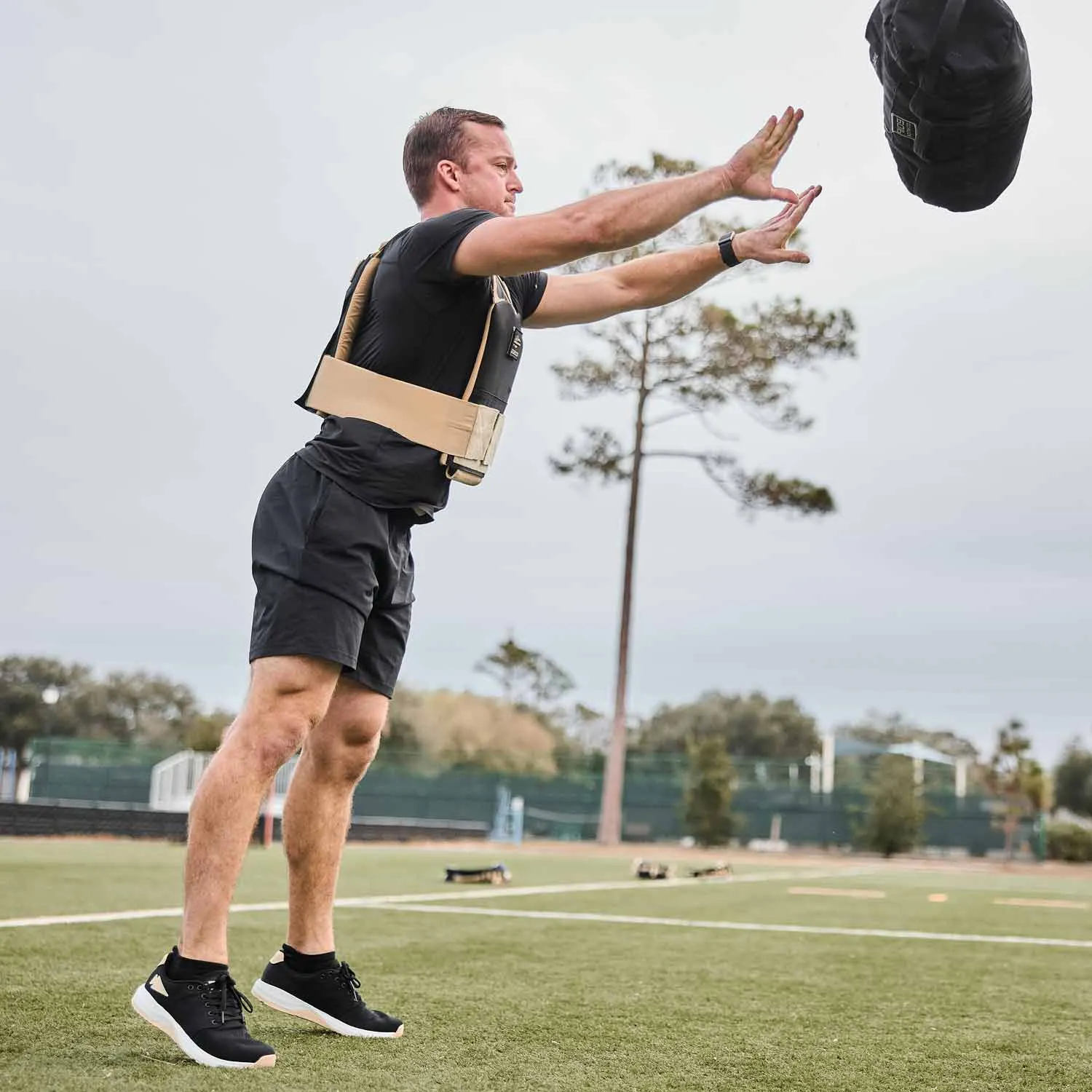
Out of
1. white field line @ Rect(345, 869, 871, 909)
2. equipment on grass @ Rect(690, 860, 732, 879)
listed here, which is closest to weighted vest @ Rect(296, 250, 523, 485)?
white field line @ Rect(345, 869, 871, 909)

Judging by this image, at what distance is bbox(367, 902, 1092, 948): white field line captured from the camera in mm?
5508

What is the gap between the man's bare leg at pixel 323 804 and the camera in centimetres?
283

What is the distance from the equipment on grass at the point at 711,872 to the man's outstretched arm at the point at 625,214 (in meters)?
8.76

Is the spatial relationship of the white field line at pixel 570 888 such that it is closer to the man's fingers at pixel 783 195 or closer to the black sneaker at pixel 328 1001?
the black sneaker at pixel 328 1001

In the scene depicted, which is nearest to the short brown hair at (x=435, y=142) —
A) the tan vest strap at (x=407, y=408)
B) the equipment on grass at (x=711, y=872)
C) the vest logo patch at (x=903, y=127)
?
the tan vest strap at (x=407, y=408)

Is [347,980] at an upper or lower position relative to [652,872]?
upper

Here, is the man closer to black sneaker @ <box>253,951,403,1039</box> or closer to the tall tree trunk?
black sneaker @ <box>253,951,403,1039</box>

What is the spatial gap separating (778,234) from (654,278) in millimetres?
342

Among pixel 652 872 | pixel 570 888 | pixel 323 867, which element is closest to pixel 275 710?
pixel 323 867

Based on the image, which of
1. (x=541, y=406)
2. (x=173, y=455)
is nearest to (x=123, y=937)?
(x=541, y=406)

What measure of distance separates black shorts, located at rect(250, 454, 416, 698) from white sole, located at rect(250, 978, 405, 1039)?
27.4 inches

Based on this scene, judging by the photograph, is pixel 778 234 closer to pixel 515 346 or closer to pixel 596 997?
pixel 515 346

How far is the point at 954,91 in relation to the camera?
2.76 m

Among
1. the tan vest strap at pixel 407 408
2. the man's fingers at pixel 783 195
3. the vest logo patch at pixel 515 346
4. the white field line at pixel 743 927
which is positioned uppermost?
the man's fingers at pixel 783 195
